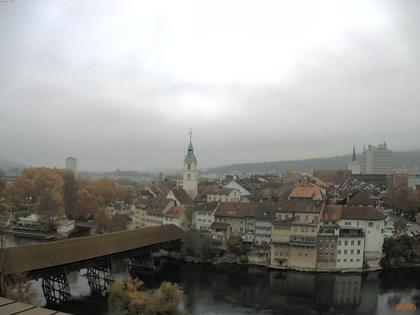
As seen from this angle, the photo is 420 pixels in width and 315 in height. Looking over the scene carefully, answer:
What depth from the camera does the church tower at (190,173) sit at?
44.8m

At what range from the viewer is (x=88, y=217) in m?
49.5

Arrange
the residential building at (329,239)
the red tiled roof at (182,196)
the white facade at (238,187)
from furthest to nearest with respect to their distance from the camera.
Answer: the white facade at (238,187) → the red tiled roof at (182,196) → the residential building at (329,239)

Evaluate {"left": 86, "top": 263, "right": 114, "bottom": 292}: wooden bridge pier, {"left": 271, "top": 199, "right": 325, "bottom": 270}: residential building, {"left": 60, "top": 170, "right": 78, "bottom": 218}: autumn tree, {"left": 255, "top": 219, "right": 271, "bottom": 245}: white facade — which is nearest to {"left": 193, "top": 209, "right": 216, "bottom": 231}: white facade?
{"left": 255, "top": 219, "right": 271, "bottom": 245}: white facade

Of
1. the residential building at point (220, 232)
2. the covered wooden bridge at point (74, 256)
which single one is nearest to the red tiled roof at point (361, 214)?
the residential building at point (220, 232)

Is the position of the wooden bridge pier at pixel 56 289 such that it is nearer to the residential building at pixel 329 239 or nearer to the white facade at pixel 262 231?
the residential building at pixel 329 239

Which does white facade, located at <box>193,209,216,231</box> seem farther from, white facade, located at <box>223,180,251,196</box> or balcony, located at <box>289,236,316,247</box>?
white facade, located at <box>223,180,251,196</box>

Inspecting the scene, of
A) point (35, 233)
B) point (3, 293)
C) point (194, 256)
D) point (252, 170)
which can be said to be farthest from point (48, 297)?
point (252, 170)

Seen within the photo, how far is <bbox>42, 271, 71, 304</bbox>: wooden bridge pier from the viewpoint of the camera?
2166cm

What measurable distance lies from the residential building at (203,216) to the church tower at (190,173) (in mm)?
8214

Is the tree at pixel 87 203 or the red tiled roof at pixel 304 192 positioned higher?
the red tiled roof at pixel 304 192

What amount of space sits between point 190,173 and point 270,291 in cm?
2226

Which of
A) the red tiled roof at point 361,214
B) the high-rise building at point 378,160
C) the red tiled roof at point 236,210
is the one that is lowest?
the red tiled roof at point 236,210

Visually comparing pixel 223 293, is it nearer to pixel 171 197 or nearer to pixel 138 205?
pixel 171 197

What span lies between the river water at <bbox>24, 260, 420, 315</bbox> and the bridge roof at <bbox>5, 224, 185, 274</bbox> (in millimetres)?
1688
